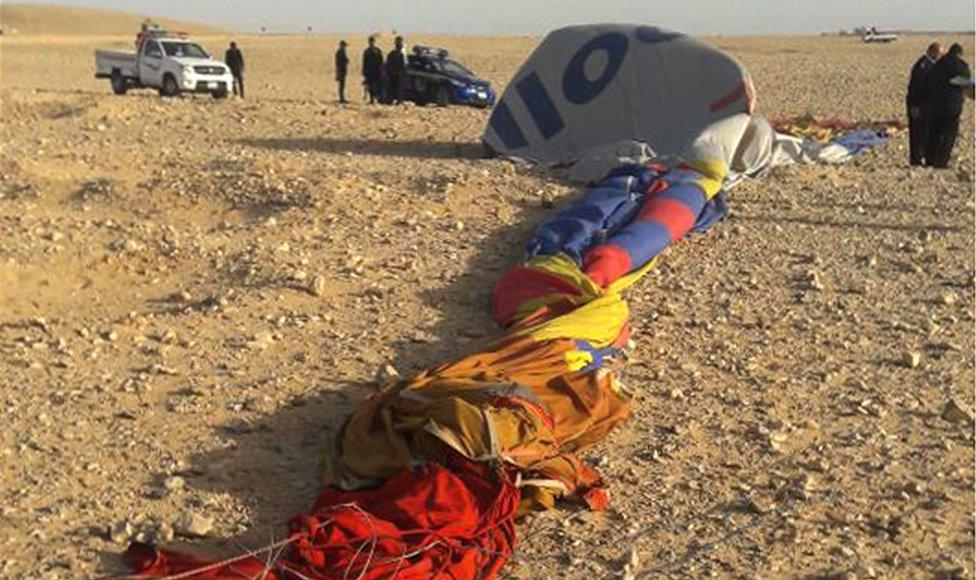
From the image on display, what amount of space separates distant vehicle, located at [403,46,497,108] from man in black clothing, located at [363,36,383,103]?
20.8 inches

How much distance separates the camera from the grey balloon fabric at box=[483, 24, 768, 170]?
12188mm

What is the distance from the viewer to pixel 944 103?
13.0 meters

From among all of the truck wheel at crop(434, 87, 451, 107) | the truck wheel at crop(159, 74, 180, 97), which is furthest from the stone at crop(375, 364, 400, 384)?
the truck wheel at crop(159, 74, 180, 97)

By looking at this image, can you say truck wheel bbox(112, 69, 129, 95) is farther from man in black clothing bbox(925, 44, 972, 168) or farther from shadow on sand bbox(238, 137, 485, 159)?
man in black clothing bbox(925, 44, 972, 168)

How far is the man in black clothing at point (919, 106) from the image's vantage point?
43.3 ft

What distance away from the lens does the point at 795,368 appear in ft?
21.7

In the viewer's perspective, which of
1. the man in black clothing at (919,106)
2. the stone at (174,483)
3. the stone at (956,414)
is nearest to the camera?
the stone at (174,483)

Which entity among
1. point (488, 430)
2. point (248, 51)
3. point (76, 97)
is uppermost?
point (488, 430)

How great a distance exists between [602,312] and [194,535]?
2.91 metres

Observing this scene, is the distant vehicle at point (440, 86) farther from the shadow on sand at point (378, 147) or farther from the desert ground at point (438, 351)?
the desert ground at point (438, 351)

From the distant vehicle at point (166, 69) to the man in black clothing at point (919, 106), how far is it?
15.1 meters

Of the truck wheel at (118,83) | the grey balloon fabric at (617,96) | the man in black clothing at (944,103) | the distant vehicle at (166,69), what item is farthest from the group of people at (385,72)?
the man in black clothing at (944,103)

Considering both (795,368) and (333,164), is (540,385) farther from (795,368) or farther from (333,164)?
(333,164)

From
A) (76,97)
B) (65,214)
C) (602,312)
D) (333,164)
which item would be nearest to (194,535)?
(602,312)
